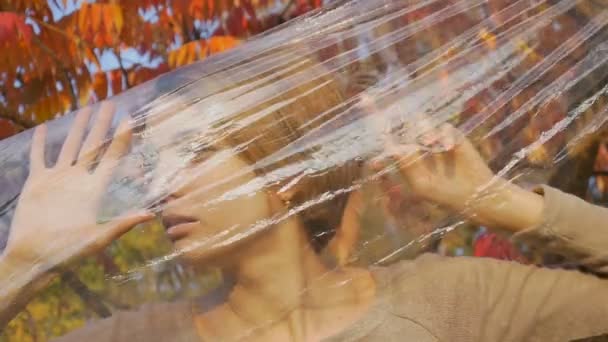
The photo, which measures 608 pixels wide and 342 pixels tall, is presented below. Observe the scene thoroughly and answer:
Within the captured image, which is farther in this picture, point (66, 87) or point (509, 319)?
point (66, 87)

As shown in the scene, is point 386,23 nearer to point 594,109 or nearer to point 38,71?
point 594,109

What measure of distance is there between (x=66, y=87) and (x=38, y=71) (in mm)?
83

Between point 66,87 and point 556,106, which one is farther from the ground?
point 66,87

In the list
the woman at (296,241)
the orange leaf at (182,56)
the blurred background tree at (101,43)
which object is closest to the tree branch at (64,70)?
the blurred background tree at (101,43)

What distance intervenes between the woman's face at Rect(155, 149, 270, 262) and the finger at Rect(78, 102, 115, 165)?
0.07 meters

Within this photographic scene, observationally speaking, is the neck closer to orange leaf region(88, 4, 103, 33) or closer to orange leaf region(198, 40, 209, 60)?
orange leaf region(198, 40, 209, 60)

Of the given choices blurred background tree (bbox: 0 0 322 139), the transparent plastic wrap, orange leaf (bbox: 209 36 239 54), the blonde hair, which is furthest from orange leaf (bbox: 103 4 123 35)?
the blonde hair

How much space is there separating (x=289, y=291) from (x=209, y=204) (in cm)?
16

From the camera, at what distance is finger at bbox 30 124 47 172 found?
94 centimetres

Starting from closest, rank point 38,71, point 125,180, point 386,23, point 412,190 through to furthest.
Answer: point 125,180 < point 412,190 < point 386,23 < point 38,71

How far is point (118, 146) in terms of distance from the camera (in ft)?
3.15

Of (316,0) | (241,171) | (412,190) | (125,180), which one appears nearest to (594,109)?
(412,190)

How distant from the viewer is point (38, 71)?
192 cm

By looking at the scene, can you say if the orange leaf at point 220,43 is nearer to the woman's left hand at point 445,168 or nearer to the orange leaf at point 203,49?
the orange leaf at point 203,49
